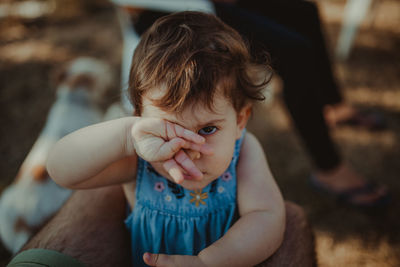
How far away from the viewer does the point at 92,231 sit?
0.97 metres

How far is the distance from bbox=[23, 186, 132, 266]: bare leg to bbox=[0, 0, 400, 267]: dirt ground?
0.40 meters

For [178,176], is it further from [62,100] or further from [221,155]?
[62,100]

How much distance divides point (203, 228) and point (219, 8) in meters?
1.17

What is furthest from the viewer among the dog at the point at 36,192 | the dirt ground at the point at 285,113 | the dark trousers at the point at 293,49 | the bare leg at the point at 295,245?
the dirt ground at the point at 285,113

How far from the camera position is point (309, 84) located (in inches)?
61.4

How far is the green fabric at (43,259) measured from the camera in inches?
30.7

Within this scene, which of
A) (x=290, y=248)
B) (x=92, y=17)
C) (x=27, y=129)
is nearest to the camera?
(x=290, y=248)

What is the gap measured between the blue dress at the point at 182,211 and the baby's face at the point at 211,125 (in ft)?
0.43

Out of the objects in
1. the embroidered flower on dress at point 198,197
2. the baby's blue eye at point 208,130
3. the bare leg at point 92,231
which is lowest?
the bare leg at point 92,231

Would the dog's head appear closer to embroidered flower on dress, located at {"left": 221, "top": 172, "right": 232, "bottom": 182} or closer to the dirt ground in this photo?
the dirt ground

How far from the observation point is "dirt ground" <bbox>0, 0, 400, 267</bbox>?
1678 millimetres

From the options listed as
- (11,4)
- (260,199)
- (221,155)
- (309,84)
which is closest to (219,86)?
(221,155)

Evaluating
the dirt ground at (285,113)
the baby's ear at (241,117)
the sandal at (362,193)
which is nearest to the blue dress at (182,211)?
the baby's ear at (241,117)

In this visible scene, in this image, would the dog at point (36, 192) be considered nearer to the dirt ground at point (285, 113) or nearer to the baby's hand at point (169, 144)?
the dirt ground at point (285, 113)
